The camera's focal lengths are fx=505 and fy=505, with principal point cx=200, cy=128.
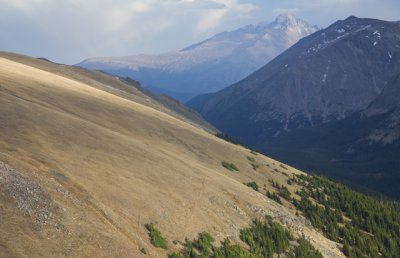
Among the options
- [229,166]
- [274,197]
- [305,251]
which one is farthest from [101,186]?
[229,166]

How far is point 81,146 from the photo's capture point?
55.3 m

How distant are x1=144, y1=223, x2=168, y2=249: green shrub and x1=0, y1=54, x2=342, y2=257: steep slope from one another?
0.66 m

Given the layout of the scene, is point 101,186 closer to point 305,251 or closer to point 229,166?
point 305,251

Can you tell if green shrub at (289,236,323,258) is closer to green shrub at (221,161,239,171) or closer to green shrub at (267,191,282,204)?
green shrub at (267,191,282,204)

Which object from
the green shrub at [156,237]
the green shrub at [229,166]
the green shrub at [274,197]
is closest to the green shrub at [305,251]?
the green shrub at [274,197]

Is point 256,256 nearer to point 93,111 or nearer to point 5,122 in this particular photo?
point 5,122

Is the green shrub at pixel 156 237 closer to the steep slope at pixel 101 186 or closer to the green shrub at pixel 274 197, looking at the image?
the steep slope at pixel 101 186

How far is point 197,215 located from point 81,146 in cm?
1520

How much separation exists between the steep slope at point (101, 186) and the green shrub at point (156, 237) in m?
0.66

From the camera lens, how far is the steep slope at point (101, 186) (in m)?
35.8

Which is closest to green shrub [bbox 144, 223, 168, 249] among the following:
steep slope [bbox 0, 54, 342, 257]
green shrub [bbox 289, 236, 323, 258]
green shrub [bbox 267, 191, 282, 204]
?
steep slope [bbox 0, 54, 342, 257]

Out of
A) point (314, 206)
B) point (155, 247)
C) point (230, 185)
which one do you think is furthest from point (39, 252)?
point (314, 206)

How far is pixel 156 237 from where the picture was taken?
4197 cm

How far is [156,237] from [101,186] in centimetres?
739
